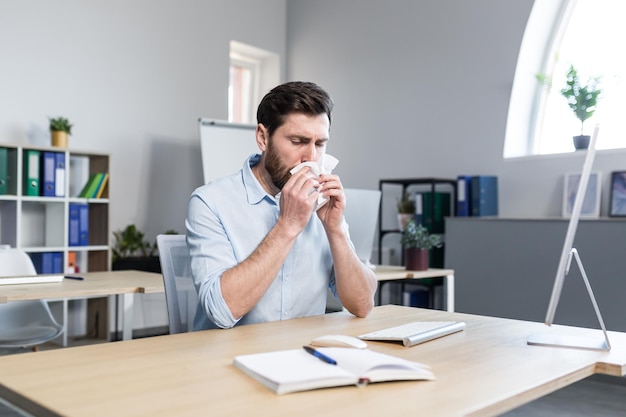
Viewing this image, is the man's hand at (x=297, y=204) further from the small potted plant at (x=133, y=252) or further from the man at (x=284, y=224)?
the small potted plant at (x=133, y=252)

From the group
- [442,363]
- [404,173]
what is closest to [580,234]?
[404,173]

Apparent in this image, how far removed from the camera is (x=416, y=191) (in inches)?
204

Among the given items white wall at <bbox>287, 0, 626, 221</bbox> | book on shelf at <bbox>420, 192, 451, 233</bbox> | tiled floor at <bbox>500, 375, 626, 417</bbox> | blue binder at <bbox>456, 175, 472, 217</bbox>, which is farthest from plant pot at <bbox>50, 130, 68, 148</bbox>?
tiled floor at <bbox>500, 375, 626, 417</bbox>

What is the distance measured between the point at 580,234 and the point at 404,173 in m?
1.86

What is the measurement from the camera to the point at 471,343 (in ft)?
4.51

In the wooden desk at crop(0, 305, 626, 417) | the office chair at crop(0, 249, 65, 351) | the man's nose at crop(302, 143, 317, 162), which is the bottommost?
the office chair at crop(0, 249, 65, 351)

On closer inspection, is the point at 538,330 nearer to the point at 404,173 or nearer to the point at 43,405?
the point at 43,405

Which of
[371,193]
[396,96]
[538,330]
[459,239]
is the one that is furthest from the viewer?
[396,96]

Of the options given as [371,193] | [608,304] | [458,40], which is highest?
[458,40]

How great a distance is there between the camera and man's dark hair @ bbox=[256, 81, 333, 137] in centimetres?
173

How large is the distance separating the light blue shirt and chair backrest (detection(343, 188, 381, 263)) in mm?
1375

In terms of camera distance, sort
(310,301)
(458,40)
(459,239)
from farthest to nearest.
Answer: (458,40) → (459,239) → (310,301)

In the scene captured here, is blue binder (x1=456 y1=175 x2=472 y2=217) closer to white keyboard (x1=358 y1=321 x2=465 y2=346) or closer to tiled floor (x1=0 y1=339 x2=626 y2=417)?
tiled floor (x1=0 y1=339 x2=626 y2=417)

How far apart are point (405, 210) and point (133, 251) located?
88.2 inches
